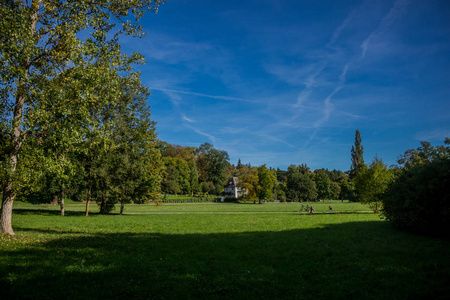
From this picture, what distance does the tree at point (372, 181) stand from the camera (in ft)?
96.2

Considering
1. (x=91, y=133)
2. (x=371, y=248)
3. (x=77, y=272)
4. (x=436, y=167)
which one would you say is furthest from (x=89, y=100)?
(x=436, y=167)

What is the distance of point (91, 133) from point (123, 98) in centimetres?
1586

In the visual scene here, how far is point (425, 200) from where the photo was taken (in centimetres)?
1291

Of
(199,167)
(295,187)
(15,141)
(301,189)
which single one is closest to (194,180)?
(199,167)

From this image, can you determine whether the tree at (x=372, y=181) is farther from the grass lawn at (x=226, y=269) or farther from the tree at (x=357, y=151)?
the tree at (x=357, y=151)

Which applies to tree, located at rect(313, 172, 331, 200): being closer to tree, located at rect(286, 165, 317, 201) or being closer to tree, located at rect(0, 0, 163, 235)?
tree, located at rect(286, 165, 317, 201)

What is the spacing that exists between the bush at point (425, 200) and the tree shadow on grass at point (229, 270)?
2.14 meters

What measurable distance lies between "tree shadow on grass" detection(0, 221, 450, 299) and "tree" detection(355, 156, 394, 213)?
2010 centimetres

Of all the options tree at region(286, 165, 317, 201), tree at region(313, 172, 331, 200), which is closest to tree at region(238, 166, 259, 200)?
tree at region(286, 165, 317, 201)

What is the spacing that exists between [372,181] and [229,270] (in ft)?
91.0

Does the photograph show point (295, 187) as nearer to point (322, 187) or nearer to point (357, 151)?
point (322, 187)

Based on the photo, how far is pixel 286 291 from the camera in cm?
602

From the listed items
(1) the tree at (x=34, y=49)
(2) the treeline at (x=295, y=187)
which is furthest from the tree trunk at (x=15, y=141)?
(2) the treeline at (x=295, y=187)

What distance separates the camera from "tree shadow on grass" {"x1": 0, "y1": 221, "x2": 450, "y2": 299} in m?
5.86
